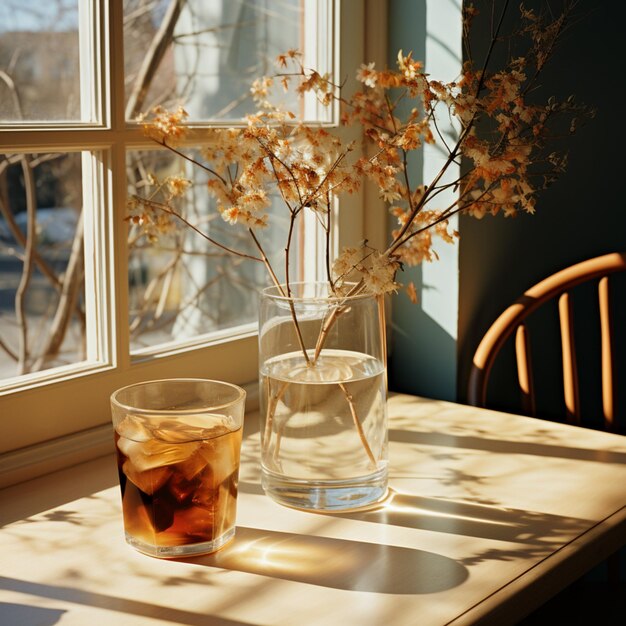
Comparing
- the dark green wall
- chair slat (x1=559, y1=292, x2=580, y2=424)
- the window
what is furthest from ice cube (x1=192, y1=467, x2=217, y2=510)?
chair slat (x1=559, y1=292, x2=580, y2=424)

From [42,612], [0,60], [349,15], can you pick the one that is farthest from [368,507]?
[349,15]

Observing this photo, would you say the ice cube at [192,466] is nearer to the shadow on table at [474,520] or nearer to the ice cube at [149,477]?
the ice cube at [149,477]

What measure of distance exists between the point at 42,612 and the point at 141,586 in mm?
100

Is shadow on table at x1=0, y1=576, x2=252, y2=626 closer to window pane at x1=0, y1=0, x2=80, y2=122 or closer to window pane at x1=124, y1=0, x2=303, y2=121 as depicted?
window pane at x1=0, y1=0, x2=80, y2=122

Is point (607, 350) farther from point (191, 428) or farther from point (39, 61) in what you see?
point (39, 61)

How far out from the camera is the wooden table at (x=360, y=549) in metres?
0.90

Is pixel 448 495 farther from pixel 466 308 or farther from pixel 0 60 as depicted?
pixel 0 60

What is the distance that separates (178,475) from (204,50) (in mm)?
772

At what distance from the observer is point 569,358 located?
1640mm

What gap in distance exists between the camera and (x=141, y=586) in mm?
944

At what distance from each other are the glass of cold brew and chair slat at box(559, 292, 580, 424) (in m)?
0.78

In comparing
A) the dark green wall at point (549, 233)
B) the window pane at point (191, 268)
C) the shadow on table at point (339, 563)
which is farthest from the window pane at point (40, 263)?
the dark green wall at point (549, 233)

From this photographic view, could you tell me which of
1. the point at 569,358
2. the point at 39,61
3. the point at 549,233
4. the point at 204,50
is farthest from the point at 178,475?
the point at 549,233

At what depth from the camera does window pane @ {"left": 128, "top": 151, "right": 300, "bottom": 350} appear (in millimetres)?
1500
